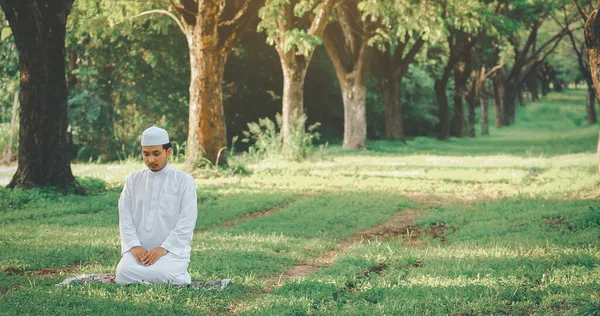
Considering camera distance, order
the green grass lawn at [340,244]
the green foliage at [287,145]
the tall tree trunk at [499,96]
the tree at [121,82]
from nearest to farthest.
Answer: the green grass lawn at [340,244] → the green foliage at [287,145] → the tree at [121,82] → the tall tree trunk at [499,96]

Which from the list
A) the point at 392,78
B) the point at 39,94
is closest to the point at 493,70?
the point at 392,78

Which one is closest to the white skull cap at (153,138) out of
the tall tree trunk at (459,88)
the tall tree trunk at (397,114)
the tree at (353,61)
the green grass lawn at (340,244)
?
the green grass lawn at (340,244)

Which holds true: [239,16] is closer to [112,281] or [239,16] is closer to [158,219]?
[158,219]

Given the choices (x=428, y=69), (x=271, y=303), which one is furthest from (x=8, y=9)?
(x=428, y=69)

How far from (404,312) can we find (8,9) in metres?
11.0

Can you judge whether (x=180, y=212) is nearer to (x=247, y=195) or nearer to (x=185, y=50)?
(x=247, y=195)

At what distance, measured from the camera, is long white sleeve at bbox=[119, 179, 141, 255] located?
715 cm

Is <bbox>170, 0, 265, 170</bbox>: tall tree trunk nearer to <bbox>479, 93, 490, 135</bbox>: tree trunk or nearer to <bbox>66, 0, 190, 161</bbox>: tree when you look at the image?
<bbox>66, 0, 190, 161</bbox>: tree

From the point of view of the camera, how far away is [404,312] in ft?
20.3

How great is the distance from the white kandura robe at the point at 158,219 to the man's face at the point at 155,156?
0.44 feet

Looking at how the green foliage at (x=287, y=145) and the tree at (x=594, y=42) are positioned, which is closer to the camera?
the tree at (x=594, y=42)

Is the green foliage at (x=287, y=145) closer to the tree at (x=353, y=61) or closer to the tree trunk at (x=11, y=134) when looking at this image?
the tree at (x=353, y=61)

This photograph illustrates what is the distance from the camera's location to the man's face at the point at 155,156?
23.1 ft

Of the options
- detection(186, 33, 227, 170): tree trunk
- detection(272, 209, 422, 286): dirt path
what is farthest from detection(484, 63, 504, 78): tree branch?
detection(272, 209, 422, 286): dirt path
